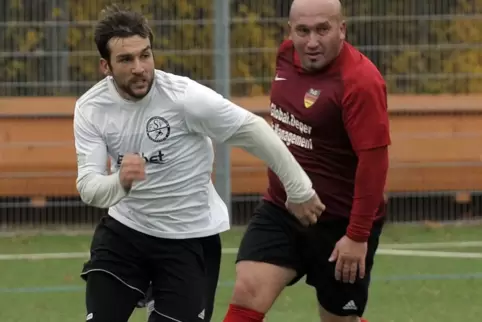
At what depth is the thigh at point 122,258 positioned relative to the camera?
525cm

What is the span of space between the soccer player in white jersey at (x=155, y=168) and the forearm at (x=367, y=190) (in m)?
0.27

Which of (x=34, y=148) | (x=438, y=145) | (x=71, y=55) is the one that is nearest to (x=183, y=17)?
(x=71, y=55)

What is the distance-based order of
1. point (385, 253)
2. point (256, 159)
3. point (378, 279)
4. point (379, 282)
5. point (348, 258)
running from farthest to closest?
point (256, 159)
point (385, 253)
point (378, 279)
point (379, 282)
point (348, 258)

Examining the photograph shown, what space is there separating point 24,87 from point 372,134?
20.9 ft

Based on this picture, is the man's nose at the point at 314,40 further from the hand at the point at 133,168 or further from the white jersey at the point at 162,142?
the hand at the point at 133,168

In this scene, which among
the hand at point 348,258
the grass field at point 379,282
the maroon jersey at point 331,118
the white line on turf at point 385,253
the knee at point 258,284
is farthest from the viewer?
the white line on turf at point 385,253

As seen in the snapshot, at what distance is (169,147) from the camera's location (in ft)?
17.0

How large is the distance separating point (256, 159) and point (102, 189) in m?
6.45

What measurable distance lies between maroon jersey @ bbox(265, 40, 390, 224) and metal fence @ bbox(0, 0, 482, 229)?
17.3 ft

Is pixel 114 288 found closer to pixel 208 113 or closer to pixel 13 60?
pixel 208 113

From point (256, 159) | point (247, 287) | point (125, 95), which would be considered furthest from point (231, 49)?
point (125, 95)

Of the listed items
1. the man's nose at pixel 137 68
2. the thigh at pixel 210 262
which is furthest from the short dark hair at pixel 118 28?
the thigh at pixel 210 262

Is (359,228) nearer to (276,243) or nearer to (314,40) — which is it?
(276,243)

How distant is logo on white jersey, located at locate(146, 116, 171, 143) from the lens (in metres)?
5.15
